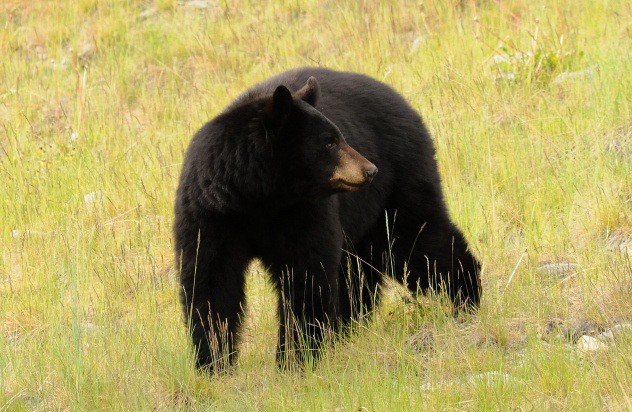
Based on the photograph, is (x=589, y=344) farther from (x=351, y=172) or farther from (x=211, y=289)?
(x=211, y=289)

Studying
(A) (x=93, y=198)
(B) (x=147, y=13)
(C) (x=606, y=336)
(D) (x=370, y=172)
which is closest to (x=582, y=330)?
(C) (x=606, y=336)

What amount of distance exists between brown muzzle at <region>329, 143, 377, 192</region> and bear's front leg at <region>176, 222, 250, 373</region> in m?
0.55

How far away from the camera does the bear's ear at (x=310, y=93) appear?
15.6 ft

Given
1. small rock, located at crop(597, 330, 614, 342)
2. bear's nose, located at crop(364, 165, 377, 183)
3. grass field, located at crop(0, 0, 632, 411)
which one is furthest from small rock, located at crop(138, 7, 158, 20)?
small rock, located at crop(597, 330, 614, 342)

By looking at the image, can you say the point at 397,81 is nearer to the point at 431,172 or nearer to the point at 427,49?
the point at 427,49

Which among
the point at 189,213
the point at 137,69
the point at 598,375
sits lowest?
the point at 137,69

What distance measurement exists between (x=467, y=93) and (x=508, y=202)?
1.68 metres

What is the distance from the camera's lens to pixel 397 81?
871 cm

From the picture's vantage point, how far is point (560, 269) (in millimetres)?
5574

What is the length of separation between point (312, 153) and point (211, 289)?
78 centimetres

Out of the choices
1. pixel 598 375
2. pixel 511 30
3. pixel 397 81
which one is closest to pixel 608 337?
pixel 598 375

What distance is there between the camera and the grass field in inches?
169

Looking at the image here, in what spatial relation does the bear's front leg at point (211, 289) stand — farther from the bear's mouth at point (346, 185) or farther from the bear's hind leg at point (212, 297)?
the bear's mouth at point (346, 185)

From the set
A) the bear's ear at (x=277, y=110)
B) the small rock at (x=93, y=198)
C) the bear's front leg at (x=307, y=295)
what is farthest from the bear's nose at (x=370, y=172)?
the small rock at (x=93, y=198)
